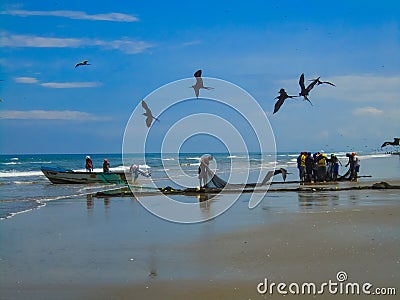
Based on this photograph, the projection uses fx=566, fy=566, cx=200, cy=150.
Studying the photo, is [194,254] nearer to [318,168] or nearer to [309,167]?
[309,167]

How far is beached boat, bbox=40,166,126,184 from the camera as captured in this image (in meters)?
32.6

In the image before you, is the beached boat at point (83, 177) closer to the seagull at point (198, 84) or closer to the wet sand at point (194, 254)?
the seagull at point (198, 84)

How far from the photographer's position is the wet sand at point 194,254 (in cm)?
722

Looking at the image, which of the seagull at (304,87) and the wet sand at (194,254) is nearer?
the wet sand at (194,254)

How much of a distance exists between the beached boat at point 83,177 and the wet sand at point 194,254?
18.2 metres

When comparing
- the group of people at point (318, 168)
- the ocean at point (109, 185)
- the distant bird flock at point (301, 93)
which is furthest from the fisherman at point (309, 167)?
the distant bird flock at point (301, 93)

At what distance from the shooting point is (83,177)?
3341 centimetres

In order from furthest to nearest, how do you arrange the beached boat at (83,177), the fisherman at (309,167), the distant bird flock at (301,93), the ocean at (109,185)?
the beached boat at (83,177) → the fisherman at (309,167) → the ocean at (109,185) → the distant bird flock at (301,93)

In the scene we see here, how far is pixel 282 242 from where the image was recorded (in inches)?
392

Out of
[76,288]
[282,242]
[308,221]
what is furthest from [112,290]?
[308,221]

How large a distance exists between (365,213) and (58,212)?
27.8 feet

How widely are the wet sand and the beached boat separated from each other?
59.6 ft

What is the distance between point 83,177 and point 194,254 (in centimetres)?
2517

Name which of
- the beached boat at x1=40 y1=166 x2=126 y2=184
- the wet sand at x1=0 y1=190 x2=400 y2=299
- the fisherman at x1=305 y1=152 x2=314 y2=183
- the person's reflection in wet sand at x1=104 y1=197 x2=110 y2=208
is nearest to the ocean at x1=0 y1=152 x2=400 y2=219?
the beached boat at x1=40 y1=166 x2=126 y2=184
